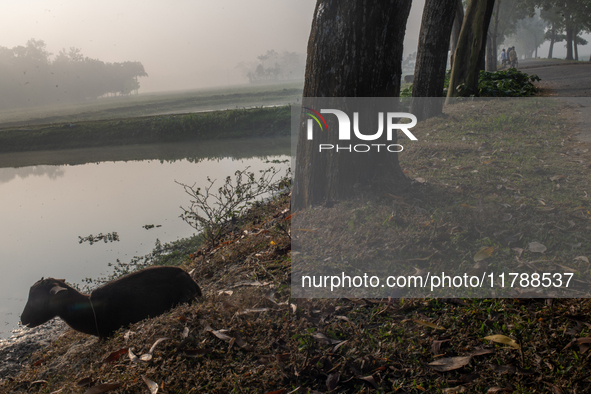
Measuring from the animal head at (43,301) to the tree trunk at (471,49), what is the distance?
9383mm

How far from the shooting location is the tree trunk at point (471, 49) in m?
9.52

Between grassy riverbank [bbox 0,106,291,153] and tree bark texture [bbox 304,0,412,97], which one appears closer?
tree bark texture [bbox 304,0,412,97]

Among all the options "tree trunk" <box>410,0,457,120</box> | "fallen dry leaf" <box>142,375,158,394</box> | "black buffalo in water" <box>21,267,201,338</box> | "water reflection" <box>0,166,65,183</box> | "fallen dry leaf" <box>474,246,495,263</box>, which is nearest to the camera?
"fallen dry leaf" <box>142,375,158,394</box>

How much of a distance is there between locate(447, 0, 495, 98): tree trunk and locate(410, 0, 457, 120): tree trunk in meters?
1.85

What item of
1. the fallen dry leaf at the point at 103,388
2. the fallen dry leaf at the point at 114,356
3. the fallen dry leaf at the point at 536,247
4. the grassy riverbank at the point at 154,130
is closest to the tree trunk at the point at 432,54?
the fallen dry leaf at the point at 536,247

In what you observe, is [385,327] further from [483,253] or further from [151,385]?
[151,385]

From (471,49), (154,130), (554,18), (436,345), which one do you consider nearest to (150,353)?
(436,345)

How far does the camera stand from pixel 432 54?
8.05 metres

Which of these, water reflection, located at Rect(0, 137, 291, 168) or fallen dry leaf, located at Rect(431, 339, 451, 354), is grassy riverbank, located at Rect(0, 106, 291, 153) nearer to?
water reflection, located at Rect(0, 137, 291, 168)

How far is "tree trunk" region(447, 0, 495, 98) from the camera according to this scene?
9523mm

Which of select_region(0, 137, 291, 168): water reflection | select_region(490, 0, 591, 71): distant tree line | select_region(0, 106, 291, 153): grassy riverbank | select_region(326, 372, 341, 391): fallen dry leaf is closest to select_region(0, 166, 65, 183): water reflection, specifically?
select_region(0, 137, 291, 168): water reflection

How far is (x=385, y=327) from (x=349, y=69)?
250cm

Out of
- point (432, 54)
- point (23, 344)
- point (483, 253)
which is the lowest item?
point (23, 344)

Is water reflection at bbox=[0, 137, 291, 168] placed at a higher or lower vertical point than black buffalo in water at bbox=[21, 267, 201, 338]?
higher
